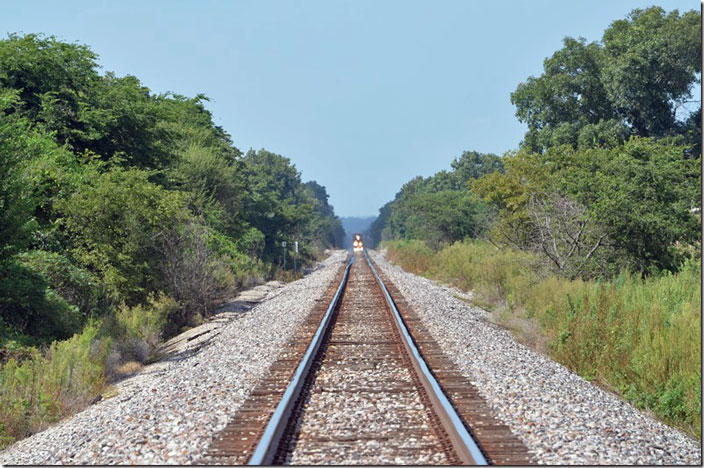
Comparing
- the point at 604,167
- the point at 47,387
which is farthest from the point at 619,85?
the point at 47,387

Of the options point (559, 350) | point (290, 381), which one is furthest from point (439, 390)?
point (559, 350)

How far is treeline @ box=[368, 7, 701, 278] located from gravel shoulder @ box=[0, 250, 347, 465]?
1010 centimetres

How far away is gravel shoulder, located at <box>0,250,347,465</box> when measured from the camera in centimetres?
577

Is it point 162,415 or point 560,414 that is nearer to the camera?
Result: point 560,414

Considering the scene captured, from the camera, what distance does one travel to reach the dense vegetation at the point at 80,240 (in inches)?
407

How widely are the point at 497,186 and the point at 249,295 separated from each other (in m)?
12.8

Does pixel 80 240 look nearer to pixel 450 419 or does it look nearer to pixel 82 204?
pixel 82 204

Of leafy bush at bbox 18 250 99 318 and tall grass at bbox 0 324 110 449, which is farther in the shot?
leafy bush at bbox 18 250 99 318

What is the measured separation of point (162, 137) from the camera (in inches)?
997

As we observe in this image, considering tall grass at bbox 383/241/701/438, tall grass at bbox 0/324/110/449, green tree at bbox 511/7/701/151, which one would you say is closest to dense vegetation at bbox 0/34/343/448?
tall grass at bbox 0/324/110/449

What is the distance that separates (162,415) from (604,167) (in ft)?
50.4

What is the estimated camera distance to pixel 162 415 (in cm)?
696

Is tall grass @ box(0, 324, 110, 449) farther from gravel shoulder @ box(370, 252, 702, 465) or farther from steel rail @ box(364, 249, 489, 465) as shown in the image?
gravel shoulder @ box(370, 252, 702, 465)

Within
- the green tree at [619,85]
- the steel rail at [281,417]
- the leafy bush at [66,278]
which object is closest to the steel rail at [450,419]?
the steel rail at [281,417]
